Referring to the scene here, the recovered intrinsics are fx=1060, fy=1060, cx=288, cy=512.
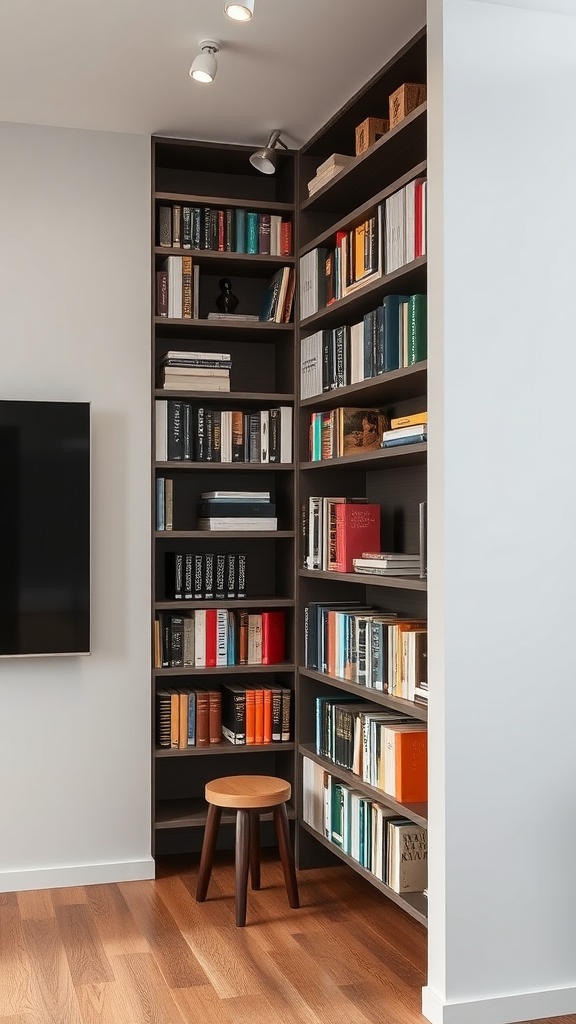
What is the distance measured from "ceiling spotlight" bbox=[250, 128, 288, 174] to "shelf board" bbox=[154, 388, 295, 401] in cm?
86

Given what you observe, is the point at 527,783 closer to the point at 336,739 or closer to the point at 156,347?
the point at 336,739

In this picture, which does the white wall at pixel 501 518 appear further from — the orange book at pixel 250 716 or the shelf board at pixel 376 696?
the orange book at pixel 250 716

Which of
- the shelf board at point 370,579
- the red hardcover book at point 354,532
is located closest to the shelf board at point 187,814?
the shelf board at point 370,579

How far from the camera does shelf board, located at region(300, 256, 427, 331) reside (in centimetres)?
325

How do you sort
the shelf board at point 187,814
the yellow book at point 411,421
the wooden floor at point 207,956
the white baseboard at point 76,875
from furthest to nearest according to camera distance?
the shelf board at point 187,814, the white baseboard at point 76,875, the yellow book at point 411,421, the wooden floor at point 207,956

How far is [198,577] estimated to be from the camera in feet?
13.9

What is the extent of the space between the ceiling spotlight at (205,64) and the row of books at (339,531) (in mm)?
1498

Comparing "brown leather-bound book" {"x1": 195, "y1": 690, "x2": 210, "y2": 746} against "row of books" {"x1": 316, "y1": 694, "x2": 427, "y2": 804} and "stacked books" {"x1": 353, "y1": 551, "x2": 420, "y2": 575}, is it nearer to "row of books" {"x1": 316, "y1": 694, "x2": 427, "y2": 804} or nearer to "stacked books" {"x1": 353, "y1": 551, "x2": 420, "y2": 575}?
→ "row of books" {"x1": 316, "y1": 694, "x2": 427, "y2": 804}

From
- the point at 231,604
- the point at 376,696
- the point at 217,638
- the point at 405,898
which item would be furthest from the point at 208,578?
the point at 405,898

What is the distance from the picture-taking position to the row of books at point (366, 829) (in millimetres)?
3285

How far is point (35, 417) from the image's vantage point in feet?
13.0

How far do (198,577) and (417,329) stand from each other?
4.84 ft

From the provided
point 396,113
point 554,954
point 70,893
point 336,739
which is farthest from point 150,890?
point 396,113

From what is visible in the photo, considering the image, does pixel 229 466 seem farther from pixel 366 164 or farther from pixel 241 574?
pixel 366 164
